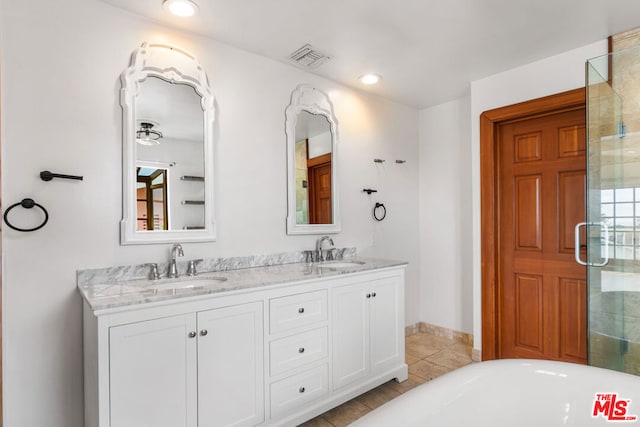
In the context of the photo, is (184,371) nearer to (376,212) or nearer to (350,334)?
(350,334)

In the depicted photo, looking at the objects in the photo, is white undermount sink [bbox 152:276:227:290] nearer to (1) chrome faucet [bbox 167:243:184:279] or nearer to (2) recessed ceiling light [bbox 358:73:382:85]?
(1) chrome faucet [bbox 167:243:184:279]

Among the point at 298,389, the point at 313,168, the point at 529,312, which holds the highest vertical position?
the point at 313,168

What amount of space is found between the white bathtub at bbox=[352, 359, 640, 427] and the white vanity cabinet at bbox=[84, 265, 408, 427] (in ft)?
3.01

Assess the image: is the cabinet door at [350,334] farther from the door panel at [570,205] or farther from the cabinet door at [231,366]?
the door panel at [570,205]

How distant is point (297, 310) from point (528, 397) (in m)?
1.19

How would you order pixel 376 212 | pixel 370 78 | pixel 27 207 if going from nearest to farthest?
pixel 27 207
pixel 370 78
pixel 376 212

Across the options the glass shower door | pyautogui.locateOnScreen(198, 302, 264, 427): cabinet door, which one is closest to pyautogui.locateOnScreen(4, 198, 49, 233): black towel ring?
pyautogui.locateOnScreen(198, 302, 264, 427): cabinet door

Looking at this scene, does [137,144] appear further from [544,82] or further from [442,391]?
[544,82]

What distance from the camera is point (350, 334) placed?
233 cm

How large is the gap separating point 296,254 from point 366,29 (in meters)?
1.68

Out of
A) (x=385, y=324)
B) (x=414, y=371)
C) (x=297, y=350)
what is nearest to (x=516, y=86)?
(x=385, y=324)

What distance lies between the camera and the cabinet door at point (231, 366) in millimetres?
1698

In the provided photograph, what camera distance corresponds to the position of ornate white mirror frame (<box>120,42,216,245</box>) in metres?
1.97

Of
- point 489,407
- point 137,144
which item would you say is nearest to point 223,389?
point 489,407
